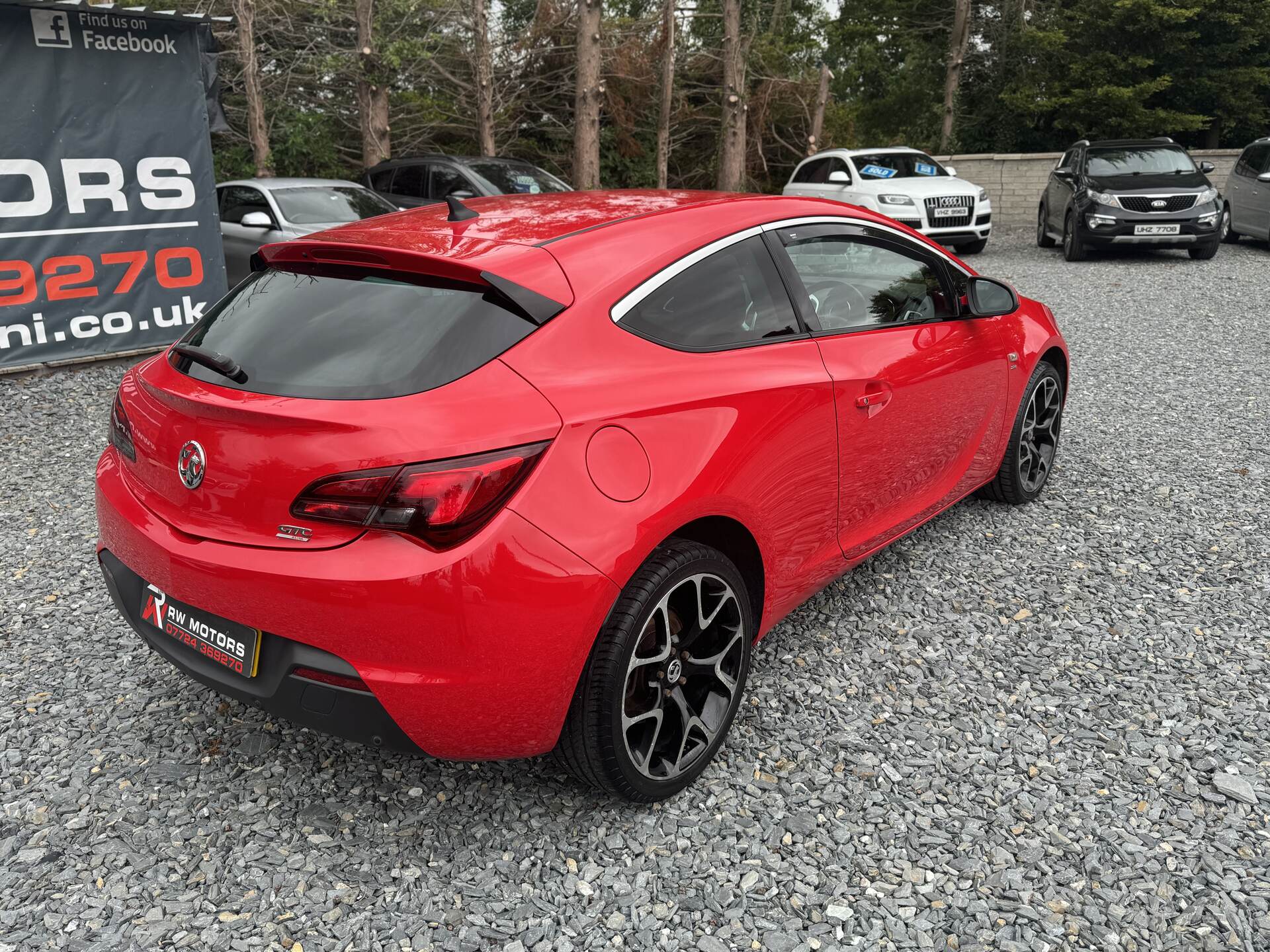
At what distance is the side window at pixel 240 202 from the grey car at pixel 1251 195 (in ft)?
43.7

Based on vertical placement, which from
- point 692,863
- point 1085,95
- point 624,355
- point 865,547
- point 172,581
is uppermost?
point 1085,95

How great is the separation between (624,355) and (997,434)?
8.25ft

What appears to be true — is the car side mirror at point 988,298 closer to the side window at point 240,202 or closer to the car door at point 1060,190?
the side window at point 240,202

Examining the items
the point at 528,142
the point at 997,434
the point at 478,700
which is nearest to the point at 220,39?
the point at 528,142

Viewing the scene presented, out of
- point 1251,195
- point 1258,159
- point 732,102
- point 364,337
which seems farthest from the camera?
point 732,102

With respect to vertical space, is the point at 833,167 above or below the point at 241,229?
above

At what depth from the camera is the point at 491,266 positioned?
8.27ft

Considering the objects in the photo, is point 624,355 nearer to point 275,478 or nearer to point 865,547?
point 275,478

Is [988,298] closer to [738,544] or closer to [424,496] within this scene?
[738,544]

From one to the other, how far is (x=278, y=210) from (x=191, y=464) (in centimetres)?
919

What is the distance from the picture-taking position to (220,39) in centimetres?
1922

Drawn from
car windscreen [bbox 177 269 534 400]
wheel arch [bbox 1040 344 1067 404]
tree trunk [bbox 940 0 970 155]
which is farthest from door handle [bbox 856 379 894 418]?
tree trunk [bbox 940 0 970 155]

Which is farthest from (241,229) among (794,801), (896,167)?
(896,167)

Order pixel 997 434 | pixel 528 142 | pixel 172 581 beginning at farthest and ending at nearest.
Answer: pixel 528 142, pixel 997 434, pixel 172 581
